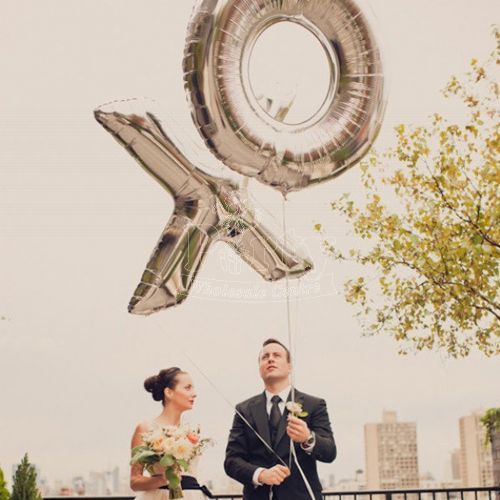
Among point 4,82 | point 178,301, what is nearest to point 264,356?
point 178,301

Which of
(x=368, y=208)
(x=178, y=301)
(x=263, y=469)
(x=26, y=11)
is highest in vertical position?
(x=26, y=11)

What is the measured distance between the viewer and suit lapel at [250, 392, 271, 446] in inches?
124

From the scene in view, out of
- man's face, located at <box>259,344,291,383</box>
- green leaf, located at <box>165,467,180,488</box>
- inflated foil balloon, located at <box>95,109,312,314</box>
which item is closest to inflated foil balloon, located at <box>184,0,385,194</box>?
inflated foil balloon, located at <box>95,109,312,314</box>

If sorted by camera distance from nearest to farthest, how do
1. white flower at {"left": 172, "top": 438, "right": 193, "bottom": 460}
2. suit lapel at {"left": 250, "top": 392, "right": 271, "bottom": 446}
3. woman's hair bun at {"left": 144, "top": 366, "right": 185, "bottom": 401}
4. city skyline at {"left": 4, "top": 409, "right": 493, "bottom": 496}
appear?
white flower at {"left": 172, "top": 438, "right": 193, "bottom": 460} < suit lapel at {"left": 250, "top": 392, "right": 271, "bottom": 446} < woman's hair bun at {"left": 144, "top": 366, "right": 185, "bottom": 401} < city skyline at {"left": 4, "top": 409, "right": 493, "bottom": 496}

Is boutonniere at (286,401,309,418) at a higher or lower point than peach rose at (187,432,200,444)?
higher

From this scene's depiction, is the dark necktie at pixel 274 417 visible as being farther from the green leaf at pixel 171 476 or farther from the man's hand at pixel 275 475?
the green leaf at pixel 171 476

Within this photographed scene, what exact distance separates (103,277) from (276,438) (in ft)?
6.87

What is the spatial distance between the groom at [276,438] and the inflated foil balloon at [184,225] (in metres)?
0.41

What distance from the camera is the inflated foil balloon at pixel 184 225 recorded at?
324cm

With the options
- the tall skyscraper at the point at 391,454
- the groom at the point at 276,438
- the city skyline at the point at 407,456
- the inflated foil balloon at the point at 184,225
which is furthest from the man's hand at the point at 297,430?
the tall skyscraper at the point at 391,454

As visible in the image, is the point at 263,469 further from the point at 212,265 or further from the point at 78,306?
the point at 78,306

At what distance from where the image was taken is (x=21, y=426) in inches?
194

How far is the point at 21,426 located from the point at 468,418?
9.30ft

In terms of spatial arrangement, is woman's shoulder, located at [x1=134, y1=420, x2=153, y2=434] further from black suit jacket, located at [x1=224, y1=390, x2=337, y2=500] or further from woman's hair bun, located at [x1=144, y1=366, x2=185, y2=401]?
black suit jacket, located at [x1=224, y1=390, x2=337, y2=500]
